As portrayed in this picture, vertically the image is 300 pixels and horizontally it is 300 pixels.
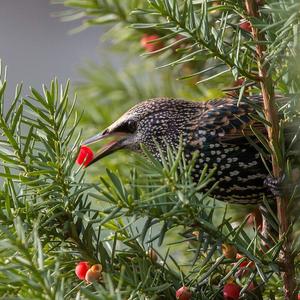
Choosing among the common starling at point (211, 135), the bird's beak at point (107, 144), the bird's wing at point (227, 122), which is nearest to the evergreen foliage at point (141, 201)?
the common starling at point (211, 135)

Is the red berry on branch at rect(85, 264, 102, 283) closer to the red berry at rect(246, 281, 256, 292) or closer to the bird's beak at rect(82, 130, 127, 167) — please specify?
the red berry at rect(246, 281, 256, 292)

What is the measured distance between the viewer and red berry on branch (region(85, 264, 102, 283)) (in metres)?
1.35

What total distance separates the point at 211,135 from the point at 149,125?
0.23 m

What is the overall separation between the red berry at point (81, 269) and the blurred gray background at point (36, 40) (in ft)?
17.6

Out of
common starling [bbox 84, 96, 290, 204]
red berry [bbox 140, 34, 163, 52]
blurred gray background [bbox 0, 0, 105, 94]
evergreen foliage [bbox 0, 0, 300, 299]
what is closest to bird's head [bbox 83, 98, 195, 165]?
common starling [bbox 84, 96, 290, 204]

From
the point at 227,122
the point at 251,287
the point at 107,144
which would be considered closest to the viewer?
the point at 251,287

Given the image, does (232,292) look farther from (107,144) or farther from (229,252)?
(107,144)

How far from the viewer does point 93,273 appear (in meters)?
1.37

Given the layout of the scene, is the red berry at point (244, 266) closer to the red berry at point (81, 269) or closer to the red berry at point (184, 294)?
the red berry at point (184, 294)

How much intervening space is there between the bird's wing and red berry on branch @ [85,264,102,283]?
0.66 m

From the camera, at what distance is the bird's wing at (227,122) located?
6.53ft

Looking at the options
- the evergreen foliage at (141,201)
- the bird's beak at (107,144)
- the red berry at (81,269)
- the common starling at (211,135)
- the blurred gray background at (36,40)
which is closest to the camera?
the evergreen foliage at (141,201)

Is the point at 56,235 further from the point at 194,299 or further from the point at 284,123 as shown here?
the point at 284,123

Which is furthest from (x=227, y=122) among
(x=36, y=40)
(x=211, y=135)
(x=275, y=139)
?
(x=36, y=40)
